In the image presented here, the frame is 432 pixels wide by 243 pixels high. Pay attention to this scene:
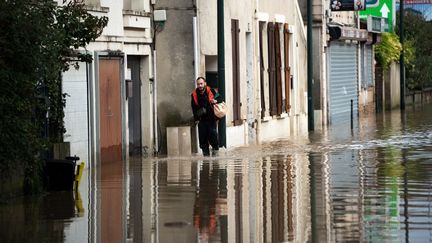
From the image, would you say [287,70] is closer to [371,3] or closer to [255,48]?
[255,48]

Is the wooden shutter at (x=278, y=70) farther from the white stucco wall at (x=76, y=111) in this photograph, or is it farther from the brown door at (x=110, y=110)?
the white stucco wall at (x=76, y=111)

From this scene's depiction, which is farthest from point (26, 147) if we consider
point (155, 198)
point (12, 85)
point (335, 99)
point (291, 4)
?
point (335, 99)

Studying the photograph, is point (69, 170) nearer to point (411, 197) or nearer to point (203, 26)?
point (411, 197)

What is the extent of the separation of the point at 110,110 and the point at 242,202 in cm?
992

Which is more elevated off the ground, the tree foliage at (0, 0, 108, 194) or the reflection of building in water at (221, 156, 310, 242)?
the tree foliage at (0, 0, 108, 194)

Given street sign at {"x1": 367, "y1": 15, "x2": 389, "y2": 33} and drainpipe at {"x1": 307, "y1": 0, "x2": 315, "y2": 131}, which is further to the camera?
street sign at {"x1": 367, "y1": 15, "x2": 389, "y2": 33}

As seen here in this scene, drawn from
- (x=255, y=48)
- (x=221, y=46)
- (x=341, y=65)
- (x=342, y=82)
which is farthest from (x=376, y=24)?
(x=221, y=46)

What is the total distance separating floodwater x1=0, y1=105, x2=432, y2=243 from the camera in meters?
14.5

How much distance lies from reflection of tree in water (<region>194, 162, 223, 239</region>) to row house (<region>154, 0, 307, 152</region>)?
623 centimetres

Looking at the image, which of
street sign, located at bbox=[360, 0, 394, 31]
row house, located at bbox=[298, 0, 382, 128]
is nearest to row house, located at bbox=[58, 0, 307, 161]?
row house, located at bbox=[298, 0, 382, 128]

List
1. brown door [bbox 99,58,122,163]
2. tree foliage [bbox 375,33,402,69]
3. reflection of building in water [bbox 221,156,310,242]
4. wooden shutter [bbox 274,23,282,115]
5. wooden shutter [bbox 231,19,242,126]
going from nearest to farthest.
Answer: reflection of building in water [bbox 221,156,310,242] < brown door [bbox 99,58,122,163] < wooden shutter [bbox 231,19,242,126] < wooden shutter [bbox 274,23,282,115] < tree foliage [bbox 375,33,402,69]

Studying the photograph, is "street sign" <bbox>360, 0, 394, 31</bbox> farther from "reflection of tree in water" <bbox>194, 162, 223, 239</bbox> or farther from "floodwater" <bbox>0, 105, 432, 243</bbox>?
"reflection of tree in water" <bbox>194, 162, 223, 239</bbox>

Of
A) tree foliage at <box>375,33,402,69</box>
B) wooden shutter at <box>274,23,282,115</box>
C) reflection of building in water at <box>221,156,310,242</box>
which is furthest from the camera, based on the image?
tree foliage at <box>375,33,402,69</box>

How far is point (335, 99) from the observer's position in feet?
168
